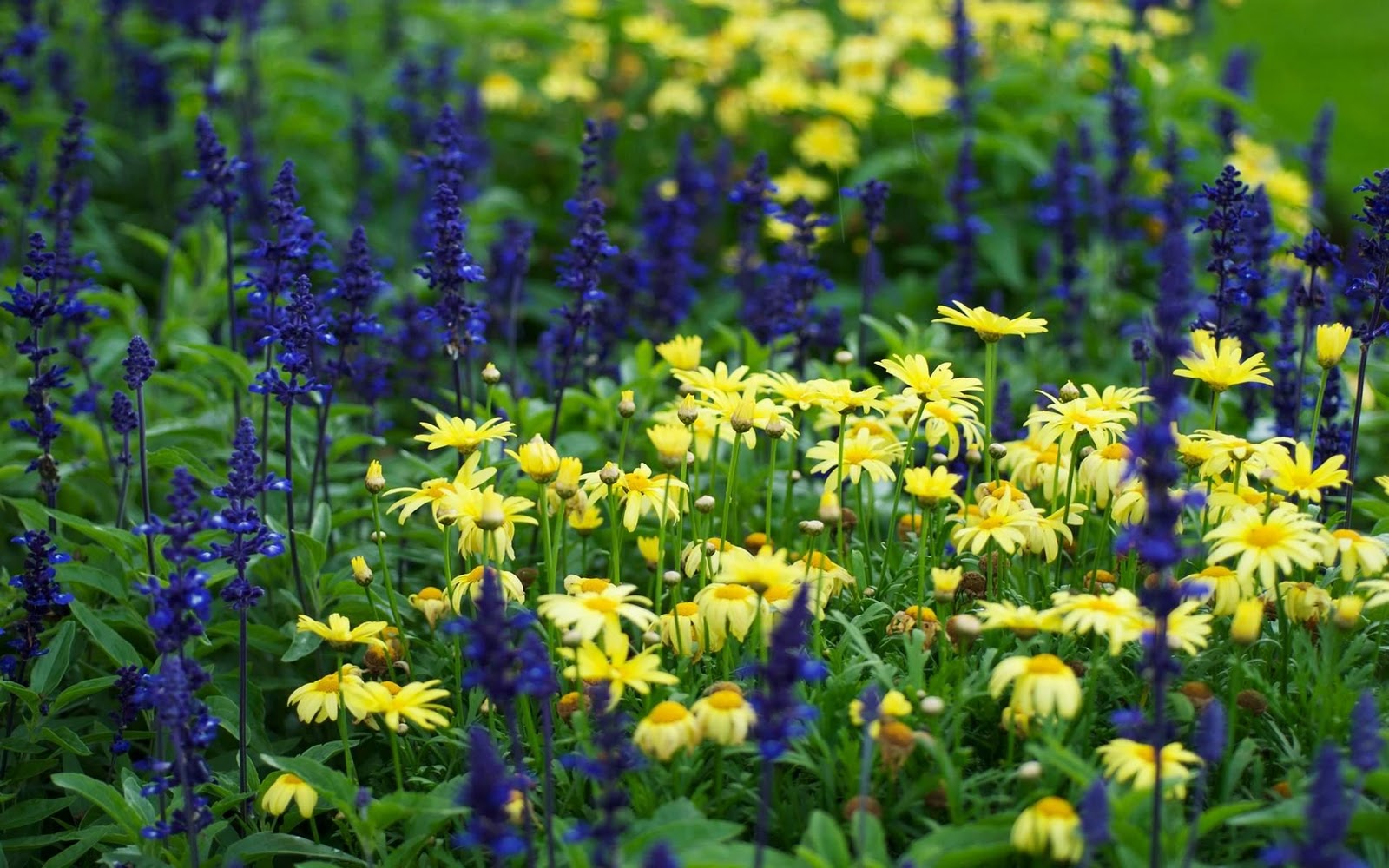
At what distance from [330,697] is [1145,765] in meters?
1.60

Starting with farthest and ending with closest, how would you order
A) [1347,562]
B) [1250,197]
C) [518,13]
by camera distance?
1. [518,13]
2. [1250,197]
3. [1347,562]

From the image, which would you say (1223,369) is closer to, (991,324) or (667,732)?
(991,324)

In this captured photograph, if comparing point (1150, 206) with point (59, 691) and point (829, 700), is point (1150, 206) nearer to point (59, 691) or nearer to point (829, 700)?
point (829, 700)

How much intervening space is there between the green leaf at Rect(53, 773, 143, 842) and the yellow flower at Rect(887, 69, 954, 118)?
198 inches

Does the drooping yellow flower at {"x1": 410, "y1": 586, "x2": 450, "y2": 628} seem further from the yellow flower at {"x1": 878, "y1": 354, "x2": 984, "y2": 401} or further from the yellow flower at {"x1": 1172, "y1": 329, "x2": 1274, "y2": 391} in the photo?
the yellow flower at {"x1": 1172, "y1": 329, "x2": 1274, "y2": 391}

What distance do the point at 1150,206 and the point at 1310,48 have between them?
766 cm

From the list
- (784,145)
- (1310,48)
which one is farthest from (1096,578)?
(1310,48)

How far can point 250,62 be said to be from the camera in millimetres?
6352

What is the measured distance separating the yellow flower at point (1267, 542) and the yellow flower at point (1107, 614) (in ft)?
0.75

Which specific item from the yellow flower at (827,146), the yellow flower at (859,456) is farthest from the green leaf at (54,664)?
the yellow flower at (827,146)

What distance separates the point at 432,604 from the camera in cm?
304

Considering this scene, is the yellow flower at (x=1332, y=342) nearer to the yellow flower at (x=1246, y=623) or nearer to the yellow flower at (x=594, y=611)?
the yellow flower at (x=1246, y=623)

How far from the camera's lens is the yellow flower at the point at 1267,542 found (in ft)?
8.28

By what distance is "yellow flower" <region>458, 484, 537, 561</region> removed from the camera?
2.63m
